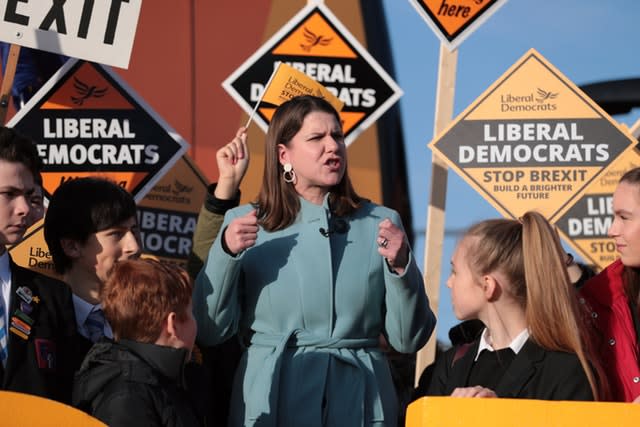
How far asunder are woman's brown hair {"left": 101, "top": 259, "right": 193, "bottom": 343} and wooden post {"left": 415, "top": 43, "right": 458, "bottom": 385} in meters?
2.15

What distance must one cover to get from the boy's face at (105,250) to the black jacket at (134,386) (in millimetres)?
883

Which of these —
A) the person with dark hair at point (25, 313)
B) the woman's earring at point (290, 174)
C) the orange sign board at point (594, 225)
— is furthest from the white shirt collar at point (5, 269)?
the orange sign board at point (594, 225)

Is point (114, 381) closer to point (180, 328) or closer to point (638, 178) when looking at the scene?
point (180, 328)

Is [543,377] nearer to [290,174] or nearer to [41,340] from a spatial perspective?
[290,174]

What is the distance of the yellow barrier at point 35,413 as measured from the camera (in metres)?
2.50

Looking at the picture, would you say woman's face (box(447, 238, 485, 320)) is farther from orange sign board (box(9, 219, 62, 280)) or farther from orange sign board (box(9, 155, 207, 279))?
orange sign board (box(9, 155, 207, 279))

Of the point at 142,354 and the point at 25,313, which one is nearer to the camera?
the point at 142,354

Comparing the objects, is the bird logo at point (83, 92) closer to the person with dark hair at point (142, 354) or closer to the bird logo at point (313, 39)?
the bird logo at point (313, 39)

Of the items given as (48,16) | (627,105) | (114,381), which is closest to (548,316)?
(114,381)

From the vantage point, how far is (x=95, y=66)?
221 inches

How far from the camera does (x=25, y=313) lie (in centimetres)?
384

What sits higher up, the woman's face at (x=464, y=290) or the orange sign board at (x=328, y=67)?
the orange sign board at (x=328, y=67)

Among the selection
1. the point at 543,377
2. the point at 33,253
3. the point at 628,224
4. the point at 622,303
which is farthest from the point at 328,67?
the point at 543,377

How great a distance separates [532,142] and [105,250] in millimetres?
2382
